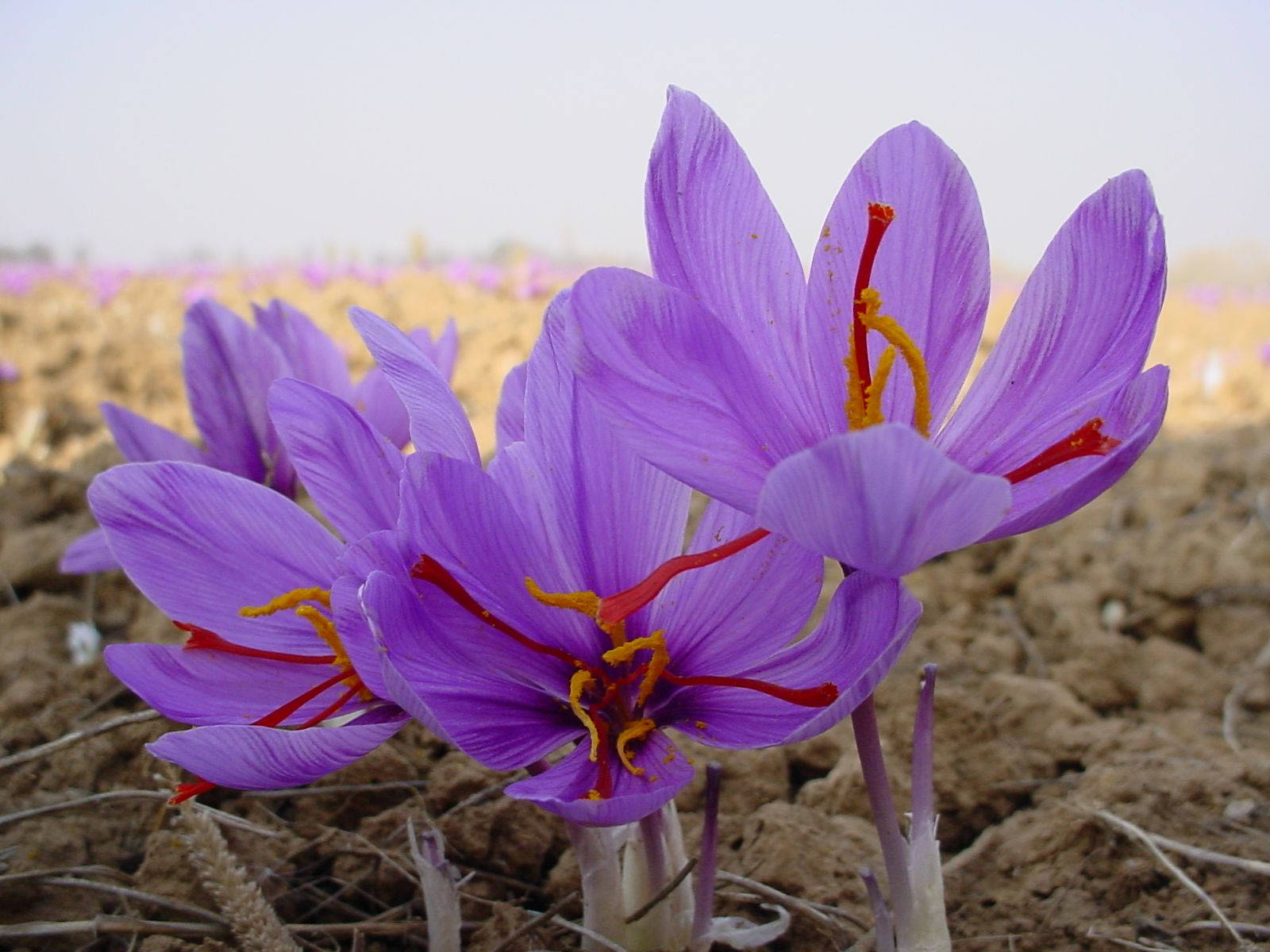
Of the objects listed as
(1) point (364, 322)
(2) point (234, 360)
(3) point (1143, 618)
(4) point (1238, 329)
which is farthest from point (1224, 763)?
(4) point (1238, 329)

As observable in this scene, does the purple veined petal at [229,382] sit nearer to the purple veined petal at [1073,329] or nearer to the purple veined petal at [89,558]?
the purple veined petal at [89,558]

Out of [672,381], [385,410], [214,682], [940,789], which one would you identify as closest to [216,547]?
[214,682]

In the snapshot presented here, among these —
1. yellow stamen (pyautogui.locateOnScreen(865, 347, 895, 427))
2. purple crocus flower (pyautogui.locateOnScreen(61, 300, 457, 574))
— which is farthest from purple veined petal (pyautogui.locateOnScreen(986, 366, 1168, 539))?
purple crocus flower (pyautogui.locateOnScreen(61, 300, 457, 574))

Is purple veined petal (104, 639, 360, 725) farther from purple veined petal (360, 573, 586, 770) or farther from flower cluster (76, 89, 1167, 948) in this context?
purple veined petal (360, 573, 586, 770)

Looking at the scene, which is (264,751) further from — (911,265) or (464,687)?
(911,265)

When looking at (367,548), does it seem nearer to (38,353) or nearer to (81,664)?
(81,664)

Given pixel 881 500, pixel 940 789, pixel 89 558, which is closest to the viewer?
pixel 881 500

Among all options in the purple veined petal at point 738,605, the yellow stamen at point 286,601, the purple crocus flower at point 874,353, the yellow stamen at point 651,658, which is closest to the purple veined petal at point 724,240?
the purple crocus flower at point 874,353
